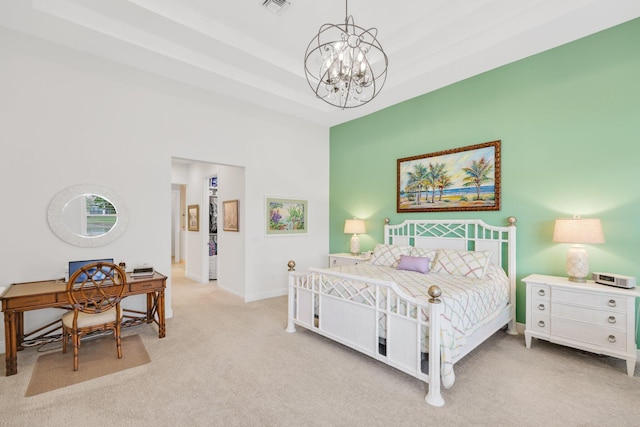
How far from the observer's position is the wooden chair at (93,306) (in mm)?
2752

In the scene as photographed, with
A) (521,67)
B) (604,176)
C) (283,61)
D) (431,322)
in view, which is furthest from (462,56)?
(431,322)

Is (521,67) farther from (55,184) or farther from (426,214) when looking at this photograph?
(55,184)

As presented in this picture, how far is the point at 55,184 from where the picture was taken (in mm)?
3361

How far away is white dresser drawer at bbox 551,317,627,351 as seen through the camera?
2680 mm

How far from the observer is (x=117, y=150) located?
12.3ft

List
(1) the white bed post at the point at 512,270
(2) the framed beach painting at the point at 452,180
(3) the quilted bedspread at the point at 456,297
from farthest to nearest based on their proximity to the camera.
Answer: (2) the framed beach painting at the point at 452,180, (1) the white bed post at the point at 512,270, (3) the quilted bedspread at the point at 456,297

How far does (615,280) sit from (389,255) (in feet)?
7.61

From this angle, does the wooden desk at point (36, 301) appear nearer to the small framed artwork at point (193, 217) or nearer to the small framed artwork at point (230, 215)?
the small framed artwork at point (230, 215)

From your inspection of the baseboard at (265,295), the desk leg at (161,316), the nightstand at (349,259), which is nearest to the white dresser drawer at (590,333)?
the nightstand at (349,259)

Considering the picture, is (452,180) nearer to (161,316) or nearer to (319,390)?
(319,390)

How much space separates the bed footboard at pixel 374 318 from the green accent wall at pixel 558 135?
2.07 m

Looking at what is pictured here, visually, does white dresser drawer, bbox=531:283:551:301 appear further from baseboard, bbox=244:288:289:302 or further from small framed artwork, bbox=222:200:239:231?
small framed artwork, bbox=222:200:239:231

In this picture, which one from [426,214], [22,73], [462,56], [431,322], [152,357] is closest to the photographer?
[431,322]

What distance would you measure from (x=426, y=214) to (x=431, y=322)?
2582 mm
